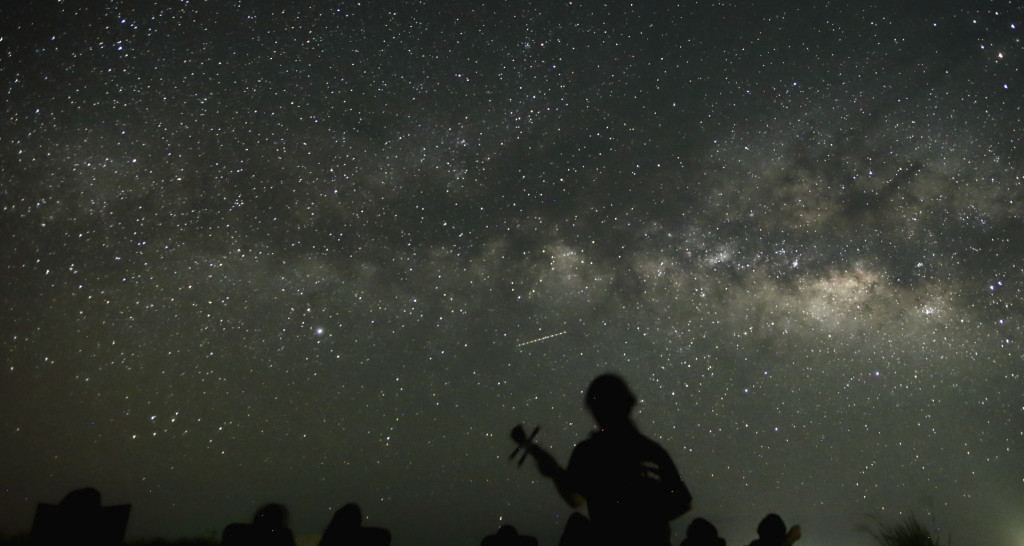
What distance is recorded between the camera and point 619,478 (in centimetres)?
204

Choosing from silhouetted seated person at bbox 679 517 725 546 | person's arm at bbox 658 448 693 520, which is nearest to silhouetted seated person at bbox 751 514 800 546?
silhouetted seated person at bbox 679 517 725 546

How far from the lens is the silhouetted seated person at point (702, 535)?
2918 mm

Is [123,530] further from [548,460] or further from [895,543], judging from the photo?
[895,543]

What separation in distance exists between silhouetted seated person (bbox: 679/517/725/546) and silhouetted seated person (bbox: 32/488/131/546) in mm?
2285

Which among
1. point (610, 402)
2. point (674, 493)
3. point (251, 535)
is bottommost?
point (251, 535)

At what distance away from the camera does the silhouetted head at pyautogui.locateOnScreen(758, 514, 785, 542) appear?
345 centimetres

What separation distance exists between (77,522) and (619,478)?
1.62 meters

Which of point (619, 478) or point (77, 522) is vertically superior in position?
point (619, 478)

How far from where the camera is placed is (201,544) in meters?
8.55

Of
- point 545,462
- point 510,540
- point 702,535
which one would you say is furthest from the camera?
point 702,535

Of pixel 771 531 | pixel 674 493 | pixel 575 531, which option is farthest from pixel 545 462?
pixel 771 531

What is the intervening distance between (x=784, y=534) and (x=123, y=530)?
334cm

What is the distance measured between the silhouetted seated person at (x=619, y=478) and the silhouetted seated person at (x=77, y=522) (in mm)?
1406

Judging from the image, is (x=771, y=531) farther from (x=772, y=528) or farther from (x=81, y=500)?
(x=81, y=500)
